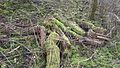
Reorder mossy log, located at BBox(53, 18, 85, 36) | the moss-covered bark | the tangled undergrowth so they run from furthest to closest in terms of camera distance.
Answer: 1. the moss-covered bark
2. mossy log, located at BBox(53, 18, 85, 36)
3. the tangled undergrowth

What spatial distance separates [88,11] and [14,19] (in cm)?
205

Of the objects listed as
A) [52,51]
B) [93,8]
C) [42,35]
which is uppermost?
[93,8]

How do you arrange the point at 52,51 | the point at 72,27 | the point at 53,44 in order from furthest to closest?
the point at 72,27, the point at 53,44, the point at 52,51

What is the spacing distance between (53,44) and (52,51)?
0.57 feet

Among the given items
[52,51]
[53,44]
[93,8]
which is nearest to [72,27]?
[93,8]

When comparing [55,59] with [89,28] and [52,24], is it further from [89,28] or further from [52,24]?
[89,28]

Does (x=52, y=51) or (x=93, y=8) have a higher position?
(x=93, y=8)

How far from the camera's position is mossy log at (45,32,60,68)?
4.29 m

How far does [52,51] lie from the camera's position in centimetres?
442

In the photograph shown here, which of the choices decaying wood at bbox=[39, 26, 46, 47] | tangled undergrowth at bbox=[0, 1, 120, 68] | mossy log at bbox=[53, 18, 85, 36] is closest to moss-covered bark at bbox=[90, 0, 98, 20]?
tangled undergrowth at bbox=[0, 1, 120, 68]

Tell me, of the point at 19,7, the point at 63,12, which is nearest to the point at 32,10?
the point at 19,7

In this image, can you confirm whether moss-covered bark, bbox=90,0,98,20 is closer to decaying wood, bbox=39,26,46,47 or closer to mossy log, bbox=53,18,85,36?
mossy log, bbox=53,18,85,36

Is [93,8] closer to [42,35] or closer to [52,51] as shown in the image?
[42,35]

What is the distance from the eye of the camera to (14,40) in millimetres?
4832
